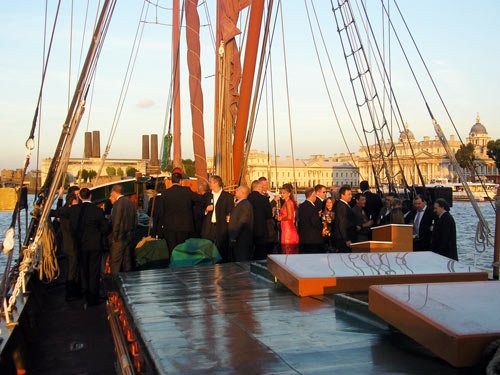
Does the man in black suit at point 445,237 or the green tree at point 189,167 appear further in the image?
the green tree at point 189,167

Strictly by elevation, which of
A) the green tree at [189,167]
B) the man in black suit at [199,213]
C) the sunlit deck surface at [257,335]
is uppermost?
the green tree at [189,167]

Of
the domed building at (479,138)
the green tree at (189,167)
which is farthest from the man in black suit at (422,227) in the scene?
the domed building at (479,138)

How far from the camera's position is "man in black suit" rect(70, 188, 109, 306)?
31.0 ft

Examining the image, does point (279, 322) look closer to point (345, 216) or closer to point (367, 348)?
point (367, 348)

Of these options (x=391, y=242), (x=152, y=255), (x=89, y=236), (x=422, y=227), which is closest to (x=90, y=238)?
(x=89, y=236)

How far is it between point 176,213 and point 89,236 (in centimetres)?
134

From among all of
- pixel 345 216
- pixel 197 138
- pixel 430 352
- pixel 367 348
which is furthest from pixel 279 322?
pixel 197 138

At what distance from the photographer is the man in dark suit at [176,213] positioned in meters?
10.1

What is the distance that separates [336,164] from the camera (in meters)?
140

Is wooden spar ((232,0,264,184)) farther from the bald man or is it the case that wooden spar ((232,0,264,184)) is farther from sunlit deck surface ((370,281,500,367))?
sunlit deck surface ((370,281,500,367))

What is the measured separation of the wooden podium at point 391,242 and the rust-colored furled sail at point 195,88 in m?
5.84

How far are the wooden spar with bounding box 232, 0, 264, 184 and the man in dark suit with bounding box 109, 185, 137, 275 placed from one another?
7.43ft

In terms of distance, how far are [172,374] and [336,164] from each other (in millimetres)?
137955

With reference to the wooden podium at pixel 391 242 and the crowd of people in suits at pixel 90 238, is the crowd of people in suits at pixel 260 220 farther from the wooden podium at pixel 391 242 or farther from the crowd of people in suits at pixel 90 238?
the wooden podium at pixel 391 242
